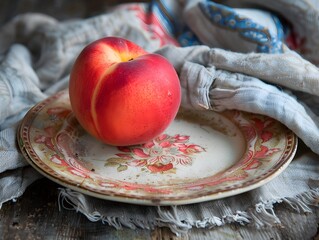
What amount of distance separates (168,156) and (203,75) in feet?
0.52

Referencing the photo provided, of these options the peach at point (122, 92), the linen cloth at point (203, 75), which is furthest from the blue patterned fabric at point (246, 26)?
the peach at point (122, 92)

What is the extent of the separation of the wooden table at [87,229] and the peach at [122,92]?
0.41 ft

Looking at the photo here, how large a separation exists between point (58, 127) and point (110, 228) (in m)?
0.22

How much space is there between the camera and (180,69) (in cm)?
85

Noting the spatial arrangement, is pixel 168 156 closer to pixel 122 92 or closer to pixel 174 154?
pixel 174 154

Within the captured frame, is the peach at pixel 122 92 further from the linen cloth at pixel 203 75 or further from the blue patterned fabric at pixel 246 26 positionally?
the blue patterned fabric at pixel 246 26

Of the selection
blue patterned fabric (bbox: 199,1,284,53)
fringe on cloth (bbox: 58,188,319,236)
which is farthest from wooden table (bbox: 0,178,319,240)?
blue patterned fabric (bbox: 199,1,284,53)

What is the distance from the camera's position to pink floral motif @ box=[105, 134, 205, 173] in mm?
711

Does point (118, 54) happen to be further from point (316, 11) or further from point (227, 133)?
point (316, 11)

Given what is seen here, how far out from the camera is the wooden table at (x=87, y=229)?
0.62 m

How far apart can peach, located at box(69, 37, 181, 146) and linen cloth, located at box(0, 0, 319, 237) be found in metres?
0.10

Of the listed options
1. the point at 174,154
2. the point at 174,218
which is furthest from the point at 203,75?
the point at 174,218

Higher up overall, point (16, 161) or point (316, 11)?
point (316, 11)

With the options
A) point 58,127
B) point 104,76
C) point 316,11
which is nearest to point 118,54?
point 104,76
